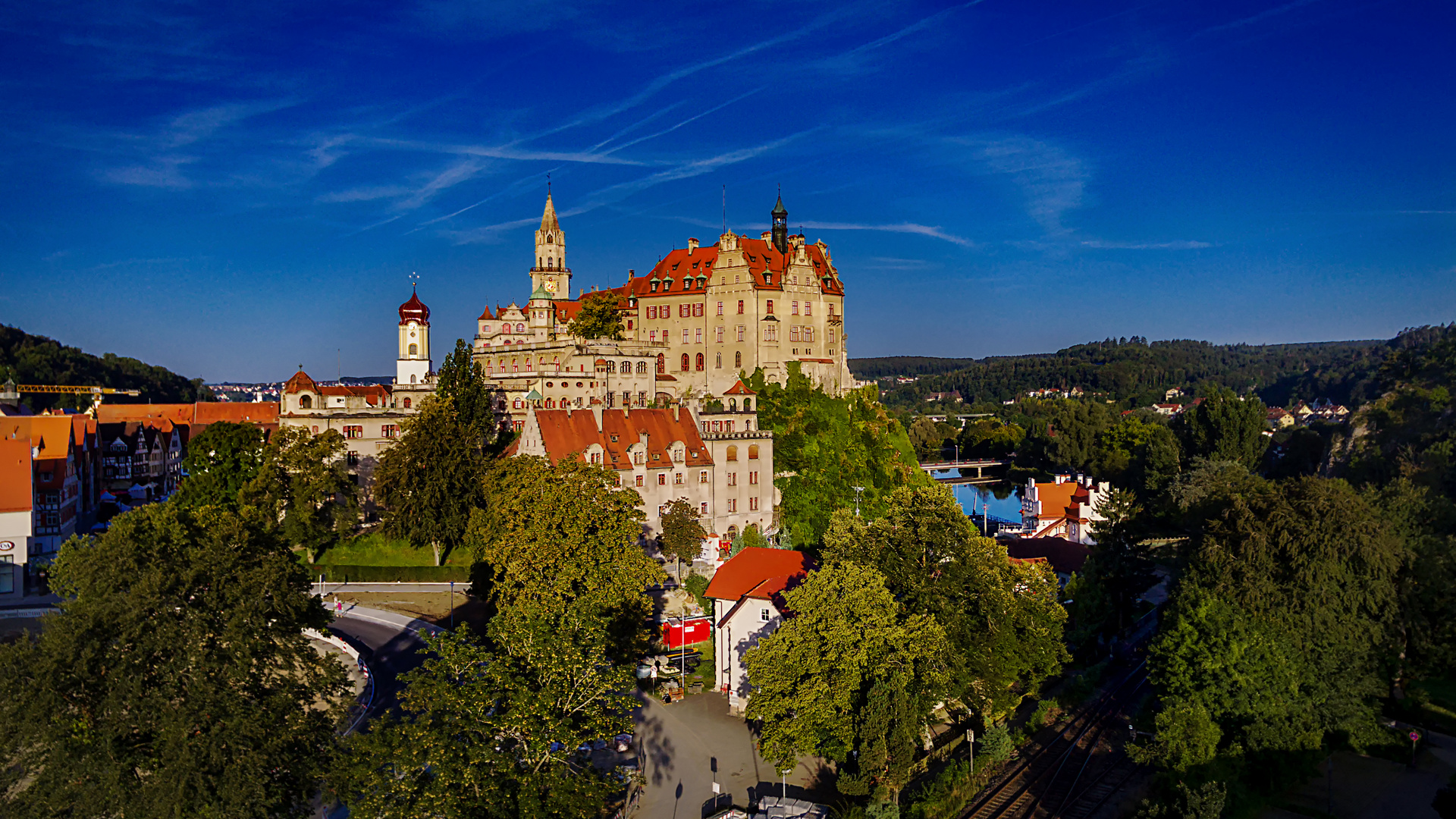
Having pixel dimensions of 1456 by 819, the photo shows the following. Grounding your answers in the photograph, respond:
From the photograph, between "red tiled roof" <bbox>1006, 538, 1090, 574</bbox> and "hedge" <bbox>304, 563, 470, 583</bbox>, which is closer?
"red tiled roof" <bbox>1006, 538, 1090, 574</bbox>

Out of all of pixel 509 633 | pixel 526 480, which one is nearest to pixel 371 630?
pixel 526 480

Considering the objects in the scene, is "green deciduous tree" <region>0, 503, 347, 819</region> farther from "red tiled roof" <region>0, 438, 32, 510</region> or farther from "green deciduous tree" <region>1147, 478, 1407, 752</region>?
"red tiled roof" <region>0, 438, 32, 510</region>

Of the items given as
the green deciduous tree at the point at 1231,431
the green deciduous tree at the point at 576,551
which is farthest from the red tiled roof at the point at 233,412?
the green deciduous tree at the point at 1231,431

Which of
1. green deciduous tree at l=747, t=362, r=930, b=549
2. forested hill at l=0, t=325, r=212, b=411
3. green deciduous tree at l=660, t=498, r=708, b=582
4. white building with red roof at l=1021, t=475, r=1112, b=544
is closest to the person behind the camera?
green deciduous tree at l=660, t=498, r=708, b=582

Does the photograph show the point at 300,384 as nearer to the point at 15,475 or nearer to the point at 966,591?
the point at 15,475

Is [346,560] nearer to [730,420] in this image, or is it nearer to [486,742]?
[730,420]

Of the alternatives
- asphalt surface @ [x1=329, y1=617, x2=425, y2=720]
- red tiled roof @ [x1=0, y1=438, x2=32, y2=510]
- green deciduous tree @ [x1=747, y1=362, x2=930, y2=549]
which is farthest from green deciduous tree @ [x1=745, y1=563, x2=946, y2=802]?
red tiled roof @ [x1=0, y1=438, x2=32, y2=510]
